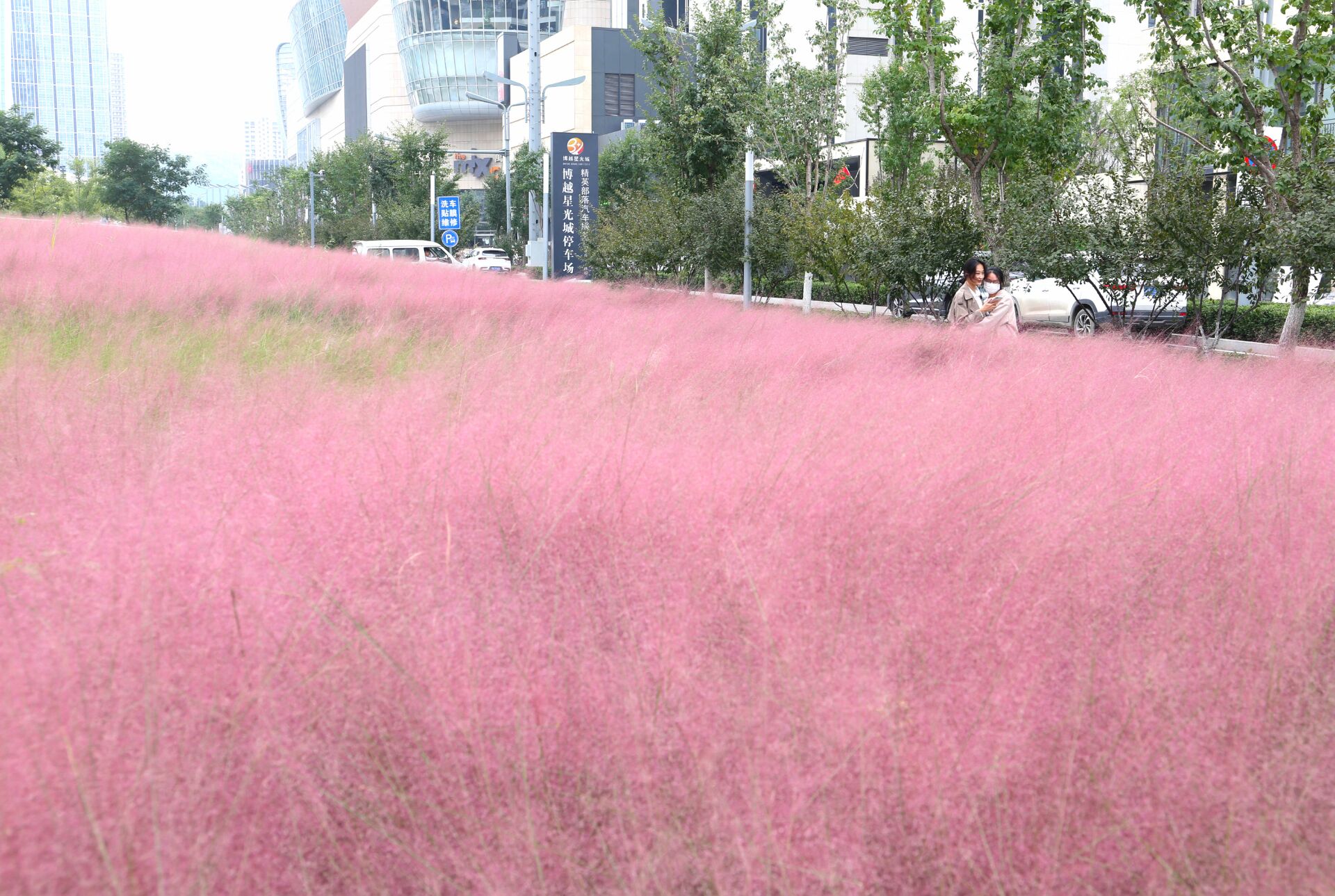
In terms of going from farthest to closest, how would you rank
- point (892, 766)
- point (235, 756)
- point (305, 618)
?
point (305, 618)
point (892, 766)
point (235, 756)

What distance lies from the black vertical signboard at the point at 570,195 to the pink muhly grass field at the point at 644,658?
23.4m

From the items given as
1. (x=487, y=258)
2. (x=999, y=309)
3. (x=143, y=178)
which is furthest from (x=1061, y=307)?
(x=143, y=178)

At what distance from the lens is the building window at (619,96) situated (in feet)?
237

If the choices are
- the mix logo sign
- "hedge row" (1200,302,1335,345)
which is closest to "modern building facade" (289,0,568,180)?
the mix logo sign

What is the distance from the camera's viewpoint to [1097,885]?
199cm

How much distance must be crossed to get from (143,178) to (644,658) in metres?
61.5

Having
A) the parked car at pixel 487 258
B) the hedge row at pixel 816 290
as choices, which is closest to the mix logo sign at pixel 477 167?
the parked car at pixel 487 258

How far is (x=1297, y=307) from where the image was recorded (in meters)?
12.8

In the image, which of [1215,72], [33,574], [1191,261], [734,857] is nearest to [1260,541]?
[734,857]

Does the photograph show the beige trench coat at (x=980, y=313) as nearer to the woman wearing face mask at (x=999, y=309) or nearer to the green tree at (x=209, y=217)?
the woman wearing face mask at (x=999, y=309)

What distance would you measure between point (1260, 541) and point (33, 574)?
10.8 feet

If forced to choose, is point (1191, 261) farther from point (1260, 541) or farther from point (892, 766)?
point (892, 766)

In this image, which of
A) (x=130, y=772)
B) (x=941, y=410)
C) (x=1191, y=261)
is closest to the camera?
(x=130, y=772)

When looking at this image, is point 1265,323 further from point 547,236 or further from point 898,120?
point 547,236
